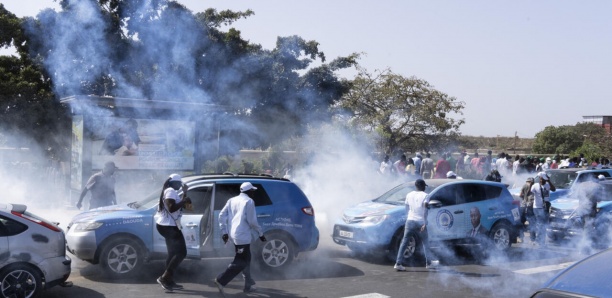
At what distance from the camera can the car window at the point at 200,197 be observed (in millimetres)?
9055

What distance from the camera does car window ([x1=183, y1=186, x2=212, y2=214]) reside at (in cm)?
905

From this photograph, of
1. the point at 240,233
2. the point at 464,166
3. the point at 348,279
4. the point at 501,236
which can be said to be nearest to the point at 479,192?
the point at 501,236

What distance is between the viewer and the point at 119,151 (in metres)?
14.9

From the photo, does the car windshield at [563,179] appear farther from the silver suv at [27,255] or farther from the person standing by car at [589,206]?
the silver suv at [27,255]

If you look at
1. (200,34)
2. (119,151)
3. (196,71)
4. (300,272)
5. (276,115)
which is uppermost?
(200,34)

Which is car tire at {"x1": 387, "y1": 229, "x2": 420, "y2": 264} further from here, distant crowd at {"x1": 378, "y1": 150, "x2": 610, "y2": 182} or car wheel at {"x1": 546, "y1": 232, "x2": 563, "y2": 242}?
distant crowd at {"x1": 378, "y1": 150, "x2": 610, "y2": 182}

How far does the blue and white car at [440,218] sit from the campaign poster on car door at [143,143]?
20.1 ft

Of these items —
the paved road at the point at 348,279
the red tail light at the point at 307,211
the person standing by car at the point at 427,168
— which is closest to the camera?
the paved road at the point at 348,279

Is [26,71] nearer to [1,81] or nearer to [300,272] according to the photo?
[1,81]

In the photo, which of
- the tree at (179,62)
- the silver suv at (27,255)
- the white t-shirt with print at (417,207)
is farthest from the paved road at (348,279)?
the tree at (179,62)

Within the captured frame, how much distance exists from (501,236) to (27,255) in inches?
338

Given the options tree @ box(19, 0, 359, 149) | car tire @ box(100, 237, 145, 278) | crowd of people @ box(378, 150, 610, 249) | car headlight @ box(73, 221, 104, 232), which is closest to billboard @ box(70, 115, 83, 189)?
tree @ box(19, 0, 359, 149)

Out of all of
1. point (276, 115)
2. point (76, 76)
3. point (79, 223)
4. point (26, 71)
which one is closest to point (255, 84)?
point (276, 115)

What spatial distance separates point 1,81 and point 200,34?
6.13 m
